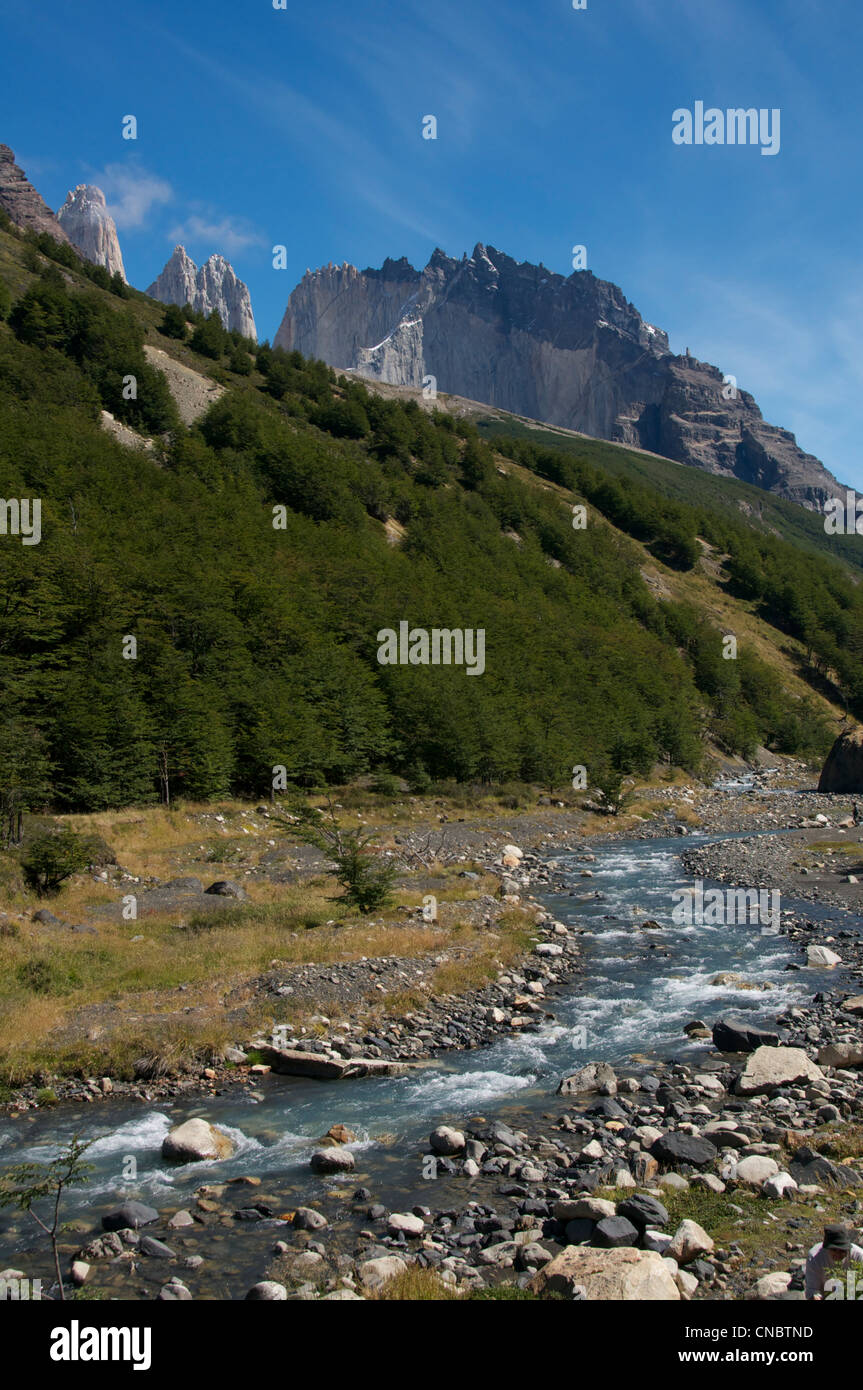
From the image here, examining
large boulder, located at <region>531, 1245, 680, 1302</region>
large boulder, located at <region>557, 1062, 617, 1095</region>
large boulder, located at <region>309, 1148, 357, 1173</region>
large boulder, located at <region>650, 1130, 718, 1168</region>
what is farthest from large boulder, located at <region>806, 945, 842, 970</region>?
large boulder, located at <region>531, 1245, 680, 1302</region>

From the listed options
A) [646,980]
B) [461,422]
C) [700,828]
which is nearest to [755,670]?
[700,828]

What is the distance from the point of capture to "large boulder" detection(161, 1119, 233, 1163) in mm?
11000

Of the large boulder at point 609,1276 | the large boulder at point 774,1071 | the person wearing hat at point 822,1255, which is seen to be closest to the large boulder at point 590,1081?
the large boulder at point 774,1071

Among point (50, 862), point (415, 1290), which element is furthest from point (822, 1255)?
point (50, 862)

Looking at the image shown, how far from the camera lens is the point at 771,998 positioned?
17406 millimetres

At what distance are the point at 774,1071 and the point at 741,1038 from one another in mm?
1895

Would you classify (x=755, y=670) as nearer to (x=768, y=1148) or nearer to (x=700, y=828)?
(x=700, y=828)

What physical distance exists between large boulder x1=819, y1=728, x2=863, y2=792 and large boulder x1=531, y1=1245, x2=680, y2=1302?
214 feet

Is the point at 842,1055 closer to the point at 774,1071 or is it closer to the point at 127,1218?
the point at 774,1071

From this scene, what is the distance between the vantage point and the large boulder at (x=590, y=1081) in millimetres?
12898

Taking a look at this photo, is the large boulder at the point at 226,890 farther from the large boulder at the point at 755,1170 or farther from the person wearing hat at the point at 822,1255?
the person wearing hat at the point at 822,1255

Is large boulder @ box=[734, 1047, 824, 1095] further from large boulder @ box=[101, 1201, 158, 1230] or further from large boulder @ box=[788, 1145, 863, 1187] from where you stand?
large boulder @ box=[101, 1201, 158, 1230]

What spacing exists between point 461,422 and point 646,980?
139 meters

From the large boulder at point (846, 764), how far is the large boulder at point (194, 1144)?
64.7 meters
